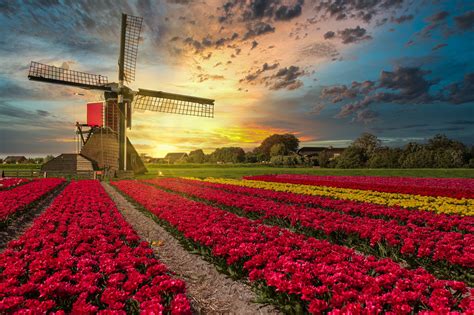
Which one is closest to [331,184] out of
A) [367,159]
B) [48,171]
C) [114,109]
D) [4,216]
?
[4,216]

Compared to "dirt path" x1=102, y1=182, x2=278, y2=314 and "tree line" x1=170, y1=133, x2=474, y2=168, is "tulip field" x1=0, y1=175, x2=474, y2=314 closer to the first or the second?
"dirt path" x1=102, y1=182, x2=278, y2=314

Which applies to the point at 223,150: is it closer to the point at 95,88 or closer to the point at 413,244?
the point at 95,88

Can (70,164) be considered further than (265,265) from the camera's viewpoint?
Yes

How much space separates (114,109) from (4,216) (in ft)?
94.1

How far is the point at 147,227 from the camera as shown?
38.6 ft

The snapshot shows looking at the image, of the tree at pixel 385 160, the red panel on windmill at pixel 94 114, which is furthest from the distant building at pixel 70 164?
the tree at pixel 385 160

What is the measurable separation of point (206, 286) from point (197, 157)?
12702cm

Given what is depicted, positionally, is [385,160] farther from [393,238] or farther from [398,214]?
[393,238]

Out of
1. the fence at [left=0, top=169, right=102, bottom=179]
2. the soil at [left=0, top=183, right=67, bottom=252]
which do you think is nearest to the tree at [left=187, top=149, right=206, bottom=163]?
the fence at [left=0, top=169, right=102, bottom=179]

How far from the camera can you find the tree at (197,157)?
427 feet

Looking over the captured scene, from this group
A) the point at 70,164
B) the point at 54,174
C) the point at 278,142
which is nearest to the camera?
the point at 54,174

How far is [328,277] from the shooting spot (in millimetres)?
4754

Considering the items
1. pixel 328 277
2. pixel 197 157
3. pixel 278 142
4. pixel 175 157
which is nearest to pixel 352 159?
pixel 328 277

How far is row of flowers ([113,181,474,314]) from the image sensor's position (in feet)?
13.4
